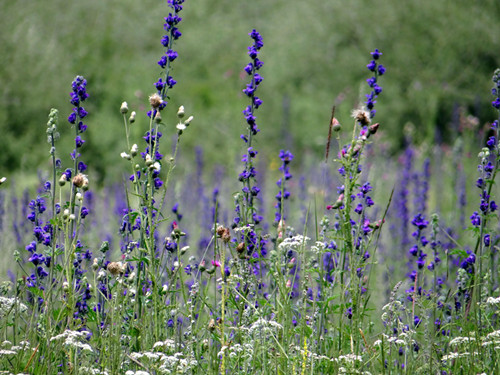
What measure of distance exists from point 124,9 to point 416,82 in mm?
11564

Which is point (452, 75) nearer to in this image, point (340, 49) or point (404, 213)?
point (340, 49)

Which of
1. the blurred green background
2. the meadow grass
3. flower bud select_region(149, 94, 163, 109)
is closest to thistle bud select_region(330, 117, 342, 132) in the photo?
the meadow grass

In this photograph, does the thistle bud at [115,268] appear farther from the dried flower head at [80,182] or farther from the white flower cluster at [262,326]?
the white flower cluster at [262,326]

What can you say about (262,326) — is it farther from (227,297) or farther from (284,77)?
(284,77)

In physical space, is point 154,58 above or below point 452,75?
above

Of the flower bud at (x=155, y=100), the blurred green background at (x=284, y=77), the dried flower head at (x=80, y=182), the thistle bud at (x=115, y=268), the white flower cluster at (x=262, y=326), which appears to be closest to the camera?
the white flower cluster at (x=262, y=326)

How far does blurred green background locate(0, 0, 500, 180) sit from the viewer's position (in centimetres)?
1352

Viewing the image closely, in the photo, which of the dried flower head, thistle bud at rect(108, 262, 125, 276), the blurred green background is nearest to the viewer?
thistle bud at rect(108, 262, 125, 276)

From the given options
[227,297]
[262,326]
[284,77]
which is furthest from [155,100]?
[284,77]

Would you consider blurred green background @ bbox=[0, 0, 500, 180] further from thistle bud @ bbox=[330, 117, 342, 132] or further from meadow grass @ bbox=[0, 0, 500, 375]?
thistle bud @ bbox=[330, 117, 342, 132]

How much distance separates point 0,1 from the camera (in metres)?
13.2

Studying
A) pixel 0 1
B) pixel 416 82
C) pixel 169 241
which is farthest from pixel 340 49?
pixel 169 241

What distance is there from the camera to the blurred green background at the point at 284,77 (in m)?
13.5

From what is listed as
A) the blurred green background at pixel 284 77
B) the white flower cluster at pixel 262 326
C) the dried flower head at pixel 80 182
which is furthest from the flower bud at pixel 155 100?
the blurred green background at pixel 284 77
